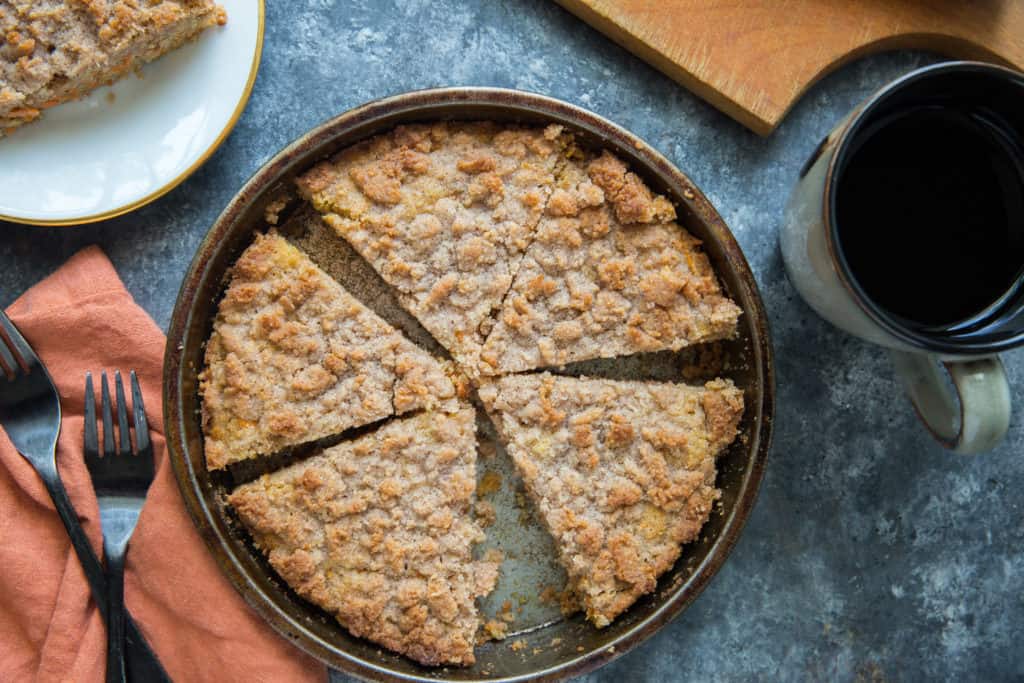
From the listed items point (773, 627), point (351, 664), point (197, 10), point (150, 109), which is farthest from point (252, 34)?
point (773, 627)

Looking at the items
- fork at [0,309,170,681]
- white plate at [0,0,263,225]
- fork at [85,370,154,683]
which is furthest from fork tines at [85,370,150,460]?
white plate at [0,0,263,225]

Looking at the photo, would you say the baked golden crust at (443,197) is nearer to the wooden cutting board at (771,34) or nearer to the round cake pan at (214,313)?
the round cake pan at (214,313)

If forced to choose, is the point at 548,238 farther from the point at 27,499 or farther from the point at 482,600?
the point at 27,499

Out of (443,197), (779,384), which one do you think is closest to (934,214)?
(779,384)

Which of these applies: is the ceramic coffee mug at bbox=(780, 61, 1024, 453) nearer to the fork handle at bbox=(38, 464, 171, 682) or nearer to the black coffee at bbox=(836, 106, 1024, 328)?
the black coffee at bbox=(836, 106, 1024, 328)

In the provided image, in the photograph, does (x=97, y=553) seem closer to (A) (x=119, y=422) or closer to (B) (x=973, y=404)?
(A) (x=119, y=422)

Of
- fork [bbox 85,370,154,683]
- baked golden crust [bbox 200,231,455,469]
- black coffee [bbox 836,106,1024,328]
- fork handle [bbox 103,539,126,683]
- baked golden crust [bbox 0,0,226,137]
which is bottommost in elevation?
fork handle [bbox 103,539,126,683]

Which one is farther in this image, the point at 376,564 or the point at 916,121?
the point at 376,564
